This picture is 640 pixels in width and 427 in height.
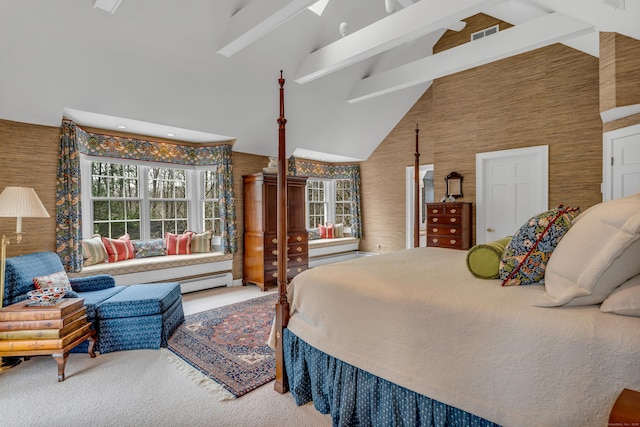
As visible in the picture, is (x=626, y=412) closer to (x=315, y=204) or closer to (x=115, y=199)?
(x=115, y=199)

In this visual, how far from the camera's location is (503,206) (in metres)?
4.54

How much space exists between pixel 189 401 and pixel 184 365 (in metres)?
0.52

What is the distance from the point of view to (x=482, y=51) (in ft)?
12.4

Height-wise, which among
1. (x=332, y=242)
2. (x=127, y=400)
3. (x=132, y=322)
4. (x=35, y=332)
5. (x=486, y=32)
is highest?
(x=486, y=32)

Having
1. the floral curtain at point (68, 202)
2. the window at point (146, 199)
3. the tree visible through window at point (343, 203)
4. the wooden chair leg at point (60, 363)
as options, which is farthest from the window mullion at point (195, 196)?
the tree visible through window at point (343, 203)

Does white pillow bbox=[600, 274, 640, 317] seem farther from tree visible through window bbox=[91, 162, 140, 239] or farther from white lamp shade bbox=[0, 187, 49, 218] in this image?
tree visible through window bbox=[91, 162, 140, 239]

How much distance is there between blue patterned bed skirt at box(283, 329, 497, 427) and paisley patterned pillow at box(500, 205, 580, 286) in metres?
0.68

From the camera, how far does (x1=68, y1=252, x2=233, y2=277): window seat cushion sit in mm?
3805

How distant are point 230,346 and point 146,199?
289cm

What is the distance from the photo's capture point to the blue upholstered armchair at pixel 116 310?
2.70m

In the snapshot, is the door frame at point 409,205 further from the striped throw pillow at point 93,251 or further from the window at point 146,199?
the striped throw pillow at point 93,251

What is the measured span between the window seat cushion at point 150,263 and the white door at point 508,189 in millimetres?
3795

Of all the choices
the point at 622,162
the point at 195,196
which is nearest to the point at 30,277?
the point at 195,196

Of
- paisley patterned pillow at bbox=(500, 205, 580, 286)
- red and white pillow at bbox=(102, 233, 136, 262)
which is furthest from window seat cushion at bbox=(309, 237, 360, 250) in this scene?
paisley patterned pillow at bbox=(500, 205, 580, 286)
